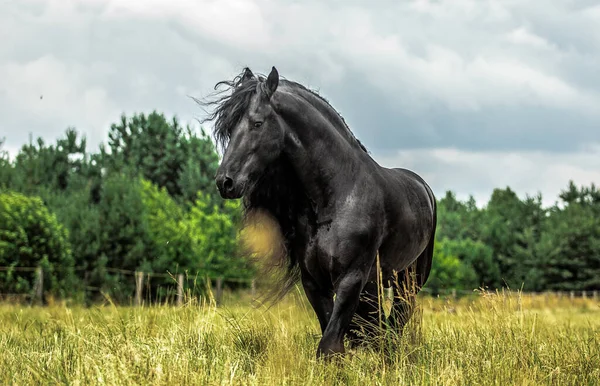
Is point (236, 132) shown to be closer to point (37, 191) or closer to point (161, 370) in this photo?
point (161, 370)

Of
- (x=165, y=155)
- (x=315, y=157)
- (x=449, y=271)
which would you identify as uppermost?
(x=165, y=155)

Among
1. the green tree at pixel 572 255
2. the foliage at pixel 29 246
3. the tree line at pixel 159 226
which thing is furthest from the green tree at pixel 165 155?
the green tree at pixel 572 255

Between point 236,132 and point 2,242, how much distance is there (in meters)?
19.5

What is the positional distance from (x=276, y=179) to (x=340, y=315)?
3.81 feet

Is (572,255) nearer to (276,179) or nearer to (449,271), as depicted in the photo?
(449,271)

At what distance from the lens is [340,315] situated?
499 cm

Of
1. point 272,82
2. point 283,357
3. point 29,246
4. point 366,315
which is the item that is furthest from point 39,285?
point 272,82

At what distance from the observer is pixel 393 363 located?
497 centimetres

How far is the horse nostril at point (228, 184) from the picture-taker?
4.80 metres

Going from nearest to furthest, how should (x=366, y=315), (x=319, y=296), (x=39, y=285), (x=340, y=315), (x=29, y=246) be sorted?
(x=340, y=315) < (x=319, y=296) < (x=366, y=315) < (x=39, y=285) < (x=29, y=246)

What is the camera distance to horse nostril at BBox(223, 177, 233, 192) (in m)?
4.80

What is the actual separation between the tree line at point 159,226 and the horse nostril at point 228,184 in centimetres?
111

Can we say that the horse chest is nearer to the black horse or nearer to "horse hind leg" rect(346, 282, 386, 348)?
the black horse

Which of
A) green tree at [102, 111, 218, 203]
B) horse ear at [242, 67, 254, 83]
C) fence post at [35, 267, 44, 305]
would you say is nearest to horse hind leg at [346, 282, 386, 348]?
horse ear at [242, 67, 254, 83]
